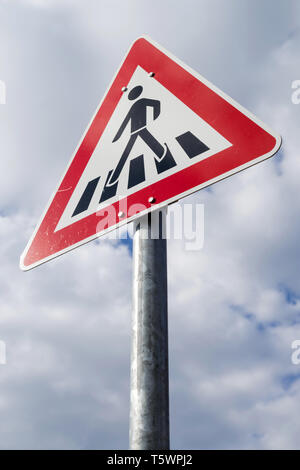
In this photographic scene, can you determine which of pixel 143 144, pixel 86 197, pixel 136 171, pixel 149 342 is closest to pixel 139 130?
pixel 143 144

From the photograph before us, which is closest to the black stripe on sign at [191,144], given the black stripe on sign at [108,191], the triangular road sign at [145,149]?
the triangular road sign at [145,149]

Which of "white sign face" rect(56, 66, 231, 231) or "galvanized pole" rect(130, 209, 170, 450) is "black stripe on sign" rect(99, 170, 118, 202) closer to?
"white sign face" rect(56, 66, 231, 231)

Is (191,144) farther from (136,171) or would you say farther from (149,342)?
(149,342)

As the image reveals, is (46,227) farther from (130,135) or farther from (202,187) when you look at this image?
(202,187)

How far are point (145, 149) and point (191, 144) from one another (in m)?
0.15

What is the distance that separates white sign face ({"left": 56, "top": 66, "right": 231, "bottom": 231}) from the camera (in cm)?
146

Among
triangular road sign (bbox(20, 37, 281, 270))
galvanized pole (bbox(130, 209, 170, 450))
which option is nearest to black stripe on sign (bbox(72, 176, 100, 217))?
triangular road sign (bbox(20, 37, 281, 270))

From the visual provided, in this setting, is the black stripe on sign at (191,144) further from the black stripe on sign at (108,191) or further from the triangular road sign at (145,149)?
the black stripe on sign at (108,191)

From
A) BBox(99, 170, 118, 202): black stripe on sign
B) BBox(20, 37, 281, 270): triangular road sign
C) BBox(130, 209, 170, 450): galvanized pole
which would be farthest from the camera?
BBox(99, 170, 118, 202): black stripe on sign

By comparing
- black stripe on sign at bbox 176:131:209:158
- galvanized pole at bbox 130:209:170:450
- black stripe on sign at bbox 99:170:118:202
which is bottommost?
galvanized pole at bbox 130:209:170:450
